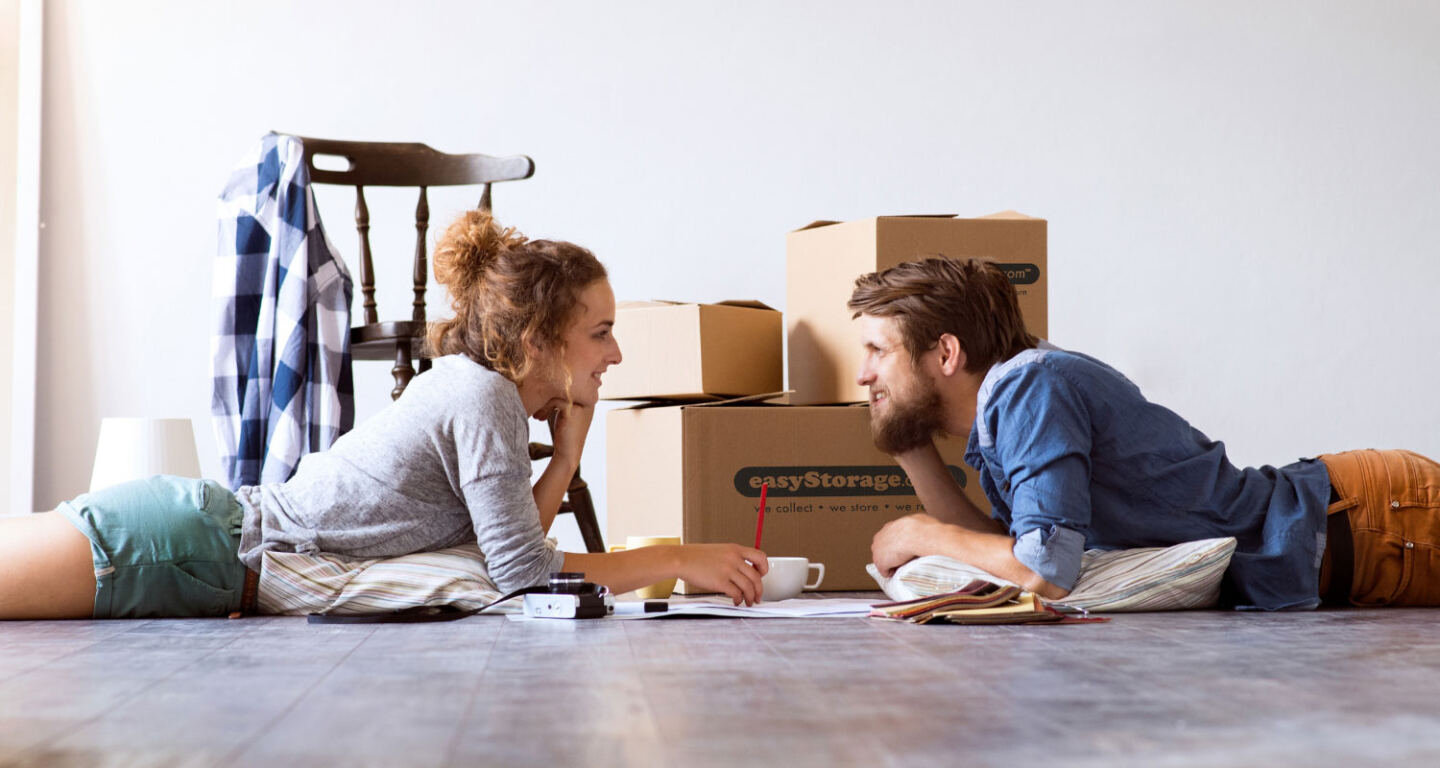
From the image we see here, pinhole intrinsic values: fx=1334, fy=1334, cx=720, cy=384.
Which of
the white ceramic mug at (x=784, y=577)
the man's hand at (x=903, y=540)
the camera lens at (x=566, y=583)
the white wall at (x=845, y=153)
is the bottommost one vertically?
the white ceramic mug at (x=784, y=577)

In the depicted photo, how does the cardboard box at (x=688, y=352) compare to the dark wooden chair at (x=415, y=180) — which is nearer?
the cardboard box at (x=688, y=352)

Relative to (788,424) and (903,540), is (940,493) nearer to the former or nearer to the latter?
(903,540)

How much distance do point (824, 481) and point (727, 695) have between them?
1209mm

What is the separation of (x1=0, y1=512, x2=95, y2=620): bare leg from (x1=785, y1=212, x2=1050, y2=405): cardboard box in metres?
1.13

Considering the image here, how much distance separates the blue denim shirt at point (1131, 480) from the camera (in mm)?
1550

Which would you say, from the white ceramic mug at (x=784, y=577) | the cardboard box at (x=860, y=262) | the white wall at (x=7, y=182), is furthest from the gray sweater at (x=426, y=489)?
the white wall at (x=7, y=182)

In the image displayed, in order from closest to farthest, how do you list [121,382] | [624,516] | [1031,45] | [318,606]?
[318,606] → [624,516] → [121,382] → [1031,45]

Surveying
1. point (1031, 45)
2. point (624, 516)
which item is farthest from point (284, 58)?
point (1031, 45)

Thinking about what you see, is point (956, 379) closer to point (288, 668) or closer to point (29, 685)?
point (288, 668)

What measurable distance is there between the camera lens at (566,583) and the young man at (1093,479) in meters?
0.42

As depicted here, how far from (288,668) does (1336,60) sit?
3.14 meters

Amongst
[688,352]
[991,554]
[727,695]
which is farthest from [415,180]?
[727,695]

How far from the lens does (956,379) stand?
1761 millimetres

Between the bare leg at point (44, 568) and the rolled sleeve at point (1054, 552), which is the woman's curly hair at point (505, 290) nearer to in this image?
the bare leg at point (44, 568)
